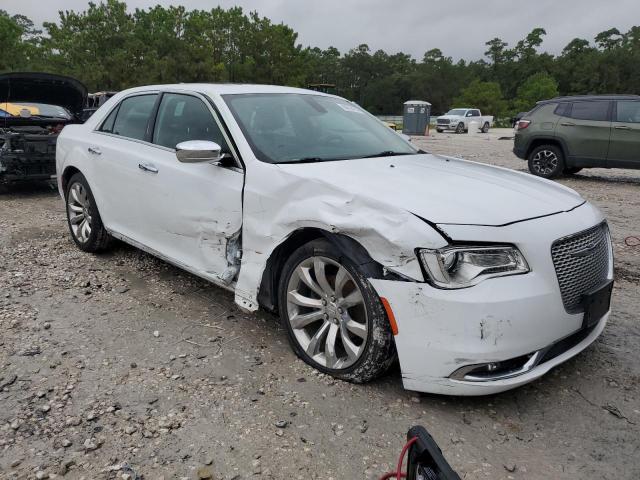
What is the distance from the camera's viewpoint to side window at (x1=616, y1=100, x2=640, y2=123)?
10.1m

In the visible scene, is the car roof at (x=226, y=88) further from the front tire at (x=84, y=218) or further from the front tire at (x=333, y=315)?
the front tire at (x=333, y=315)

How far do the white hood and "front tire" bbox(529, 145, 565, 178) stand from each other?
27.4 feet

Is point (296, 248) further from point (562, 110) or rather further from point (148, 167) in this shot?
point (562, 110)

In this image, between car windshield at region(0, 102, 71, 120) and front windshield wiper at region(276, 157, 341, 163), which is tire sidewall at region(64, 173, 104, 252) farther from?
car windshield at region(0, 102, 71, 120)

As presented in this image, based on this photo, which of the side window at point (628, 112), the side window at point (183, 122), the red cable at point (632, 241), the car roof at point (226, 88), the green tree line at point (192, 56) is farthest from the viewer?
the green tree line at point (192, 56)

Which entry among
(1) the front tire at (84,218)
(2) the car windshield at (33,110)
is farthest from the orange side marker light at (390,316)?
(2) the car windshield at (33,110)

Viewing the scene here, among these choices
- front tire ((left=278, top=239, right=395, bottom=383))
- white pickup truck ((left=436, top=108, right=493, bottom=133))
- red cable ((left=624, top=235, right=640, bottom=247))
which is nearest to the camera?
front tire ((left=278, top=239, right=395, bottom=383))

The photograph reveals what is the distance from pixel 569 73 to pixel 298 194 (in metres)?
93.6

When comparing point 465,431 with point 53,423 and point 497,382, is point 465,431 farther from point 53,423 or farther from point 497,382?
point 53,423

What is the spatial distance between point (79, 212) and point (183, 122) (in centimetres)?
194

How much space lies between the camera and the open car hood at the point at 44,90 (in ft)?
26.6

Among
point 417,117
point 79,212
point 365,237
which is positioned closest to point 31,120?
point 79,212

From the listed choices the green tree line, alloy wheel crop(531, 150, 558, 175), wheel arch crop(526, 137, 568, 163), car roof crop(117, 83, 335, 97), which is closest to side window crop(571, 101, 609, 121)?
wheel arch crop(526, 137, 568, 163)

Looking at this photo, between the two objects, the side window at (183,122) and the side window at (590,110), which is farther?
the side window at (590,110)
